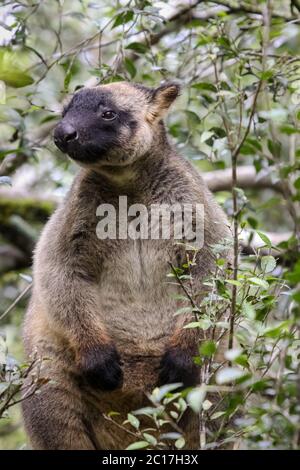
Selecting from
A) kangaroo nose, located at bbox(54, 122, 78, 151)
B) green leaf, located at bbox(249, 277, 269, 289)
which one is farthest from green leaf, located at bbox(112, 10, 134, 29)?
green leaf, located at bbox(249, 277, 269, 289)

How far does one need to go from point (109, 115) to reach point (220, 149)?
3.63 ft

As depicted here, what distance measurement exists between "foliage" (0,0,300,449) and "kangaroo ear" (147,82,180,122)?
0.20 m

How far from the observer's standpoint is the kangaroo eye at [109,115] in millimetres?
7184

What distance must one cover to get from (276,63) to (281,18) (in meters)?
1.14

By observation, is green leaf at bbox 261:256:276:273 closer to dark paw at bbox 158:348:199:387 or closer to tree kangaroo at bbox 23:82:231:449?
tree kangaroo at bbox 23:82:231:449

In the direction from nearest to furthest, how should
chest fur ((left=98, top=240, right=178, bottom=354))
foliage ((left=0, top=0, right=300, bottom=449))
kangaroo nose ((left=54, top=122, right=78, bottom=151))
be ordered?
foliage ((left=0, top=0, right=300, bottom=449)), kangaroo nose ((left=54, top=122, right=78, bottom=151)), chest fur ((left=98, top=240, right=178, bottom=354))

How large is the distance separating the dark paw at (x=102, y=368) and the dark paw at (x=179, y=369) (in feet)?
1.28

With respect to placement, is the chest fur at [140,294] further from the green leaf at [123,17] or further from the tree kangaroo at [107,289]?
the green leaf at [123,17]

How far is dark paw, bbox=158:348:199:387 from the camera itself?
679 centimetres

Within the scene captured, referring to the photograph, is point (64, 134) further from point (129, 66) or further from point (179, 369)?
point (179, 369)

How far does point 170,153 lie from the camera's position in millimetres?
7590

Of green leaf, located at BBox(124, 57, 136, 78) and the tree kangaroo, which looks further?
green leaf, located at BBox(124, 57, 136, 78)

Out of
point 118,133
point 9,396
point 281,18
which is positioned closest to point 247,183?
point 281,18

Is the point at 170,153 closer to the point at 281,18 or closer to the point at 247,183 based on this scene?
the point at 281,18
